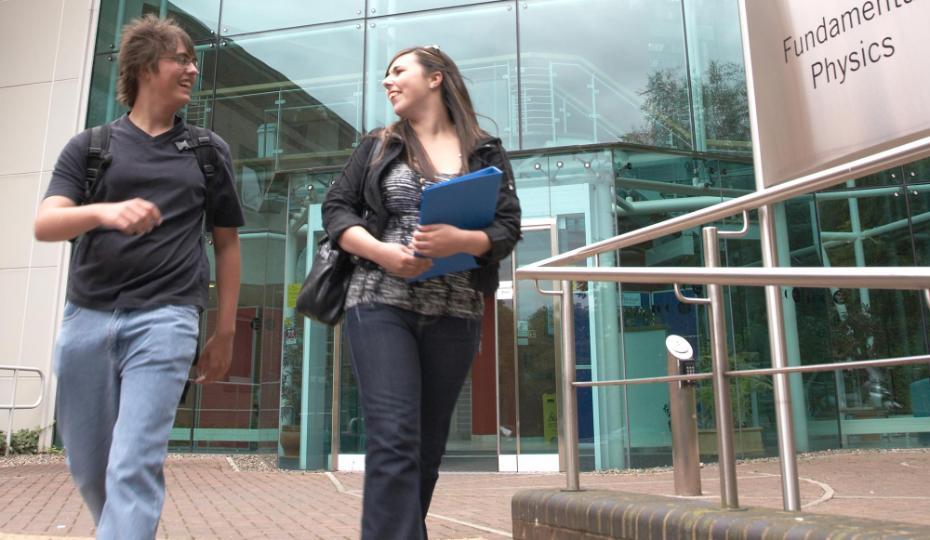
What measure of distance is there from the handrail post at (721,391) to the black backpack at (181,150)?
5.35 ft

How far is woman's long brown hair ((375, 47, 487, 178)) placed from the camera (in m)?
2.41

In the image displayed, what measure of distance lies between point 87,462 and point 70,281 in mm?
492

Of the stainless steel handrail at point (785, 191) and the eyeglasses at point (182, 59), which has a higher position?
the eyeglasses at point (182, 59)

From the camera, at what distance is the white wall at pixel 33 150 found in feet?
37.7

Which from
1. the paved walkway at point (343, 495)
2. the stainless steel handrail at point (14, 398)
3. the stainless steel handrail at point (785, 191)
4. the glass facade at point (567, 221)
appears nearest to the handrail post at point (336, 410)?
the glass facade at point (567, 221)

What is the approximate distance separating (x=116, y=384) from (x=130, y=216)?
1.55 ft

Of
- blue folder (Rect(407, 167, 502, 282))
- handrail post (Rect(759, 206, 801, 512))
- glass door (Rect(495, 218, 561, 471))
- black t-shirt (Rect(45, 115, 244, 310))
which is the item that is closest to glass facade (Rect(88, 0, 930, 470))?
glass door (Rect(495, 218, 561, 471))

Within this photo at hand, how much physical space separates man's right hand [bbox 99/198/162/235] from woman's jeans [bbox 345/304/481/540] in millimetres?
596

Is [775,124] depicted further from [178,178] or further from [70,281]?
[70,281]

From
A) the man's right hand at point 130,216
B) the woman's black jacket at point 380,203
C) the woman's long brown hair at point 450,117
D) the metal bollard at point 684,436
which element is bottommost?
the metal bollard at point 684,436

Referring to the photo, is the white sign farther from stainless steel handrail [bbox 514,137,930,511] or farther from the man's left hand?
the man's left hand

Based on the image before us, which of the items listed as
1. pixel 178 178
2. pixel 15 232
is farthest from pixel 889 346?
pixel 15 232

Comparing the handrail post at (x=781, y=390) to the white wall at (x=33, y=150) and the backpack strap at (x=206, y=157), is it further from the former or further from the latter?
the white wall at (x=33, y=150)

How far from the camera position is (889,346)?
10492mm
